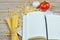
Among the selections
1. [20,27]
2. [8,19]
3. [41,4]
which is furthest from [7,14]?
[41,4]

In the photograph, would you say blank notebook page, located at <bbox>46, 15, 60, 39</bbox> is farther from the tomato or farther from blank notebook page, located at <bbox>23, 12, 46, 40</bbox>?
the tomato

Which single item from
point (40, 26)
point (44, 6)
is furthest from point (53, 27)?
point (44, 6)

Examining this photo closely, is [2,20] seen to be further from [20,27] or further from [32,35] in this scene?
[32,35]

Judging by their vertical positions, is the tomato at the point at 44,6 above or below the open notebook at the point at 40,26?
above

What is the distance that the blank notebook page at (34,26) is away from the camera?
1213 mm

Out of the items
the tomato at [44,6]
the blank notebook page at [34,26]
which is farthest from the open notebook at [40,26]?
the tomato at [44,6]

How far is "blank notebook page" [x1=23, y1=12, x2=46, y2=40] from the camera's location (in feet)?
3.98

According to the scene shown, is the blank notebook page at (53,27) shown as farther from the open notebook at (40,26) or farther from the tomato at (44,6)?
the tomato at (44,6)

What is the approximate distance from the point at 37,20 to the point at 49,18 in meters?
0.08

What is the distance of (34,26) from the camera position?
4.03 ft

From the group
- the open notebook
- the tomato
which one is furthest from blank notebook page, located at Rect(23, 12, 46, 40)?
the tomato

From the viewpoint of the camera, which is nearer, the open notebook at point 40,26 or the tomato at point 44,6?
the open notebook at point 40,26

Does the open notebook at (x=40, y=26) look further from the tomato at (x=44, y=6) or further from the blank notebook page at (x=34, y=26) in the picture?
the tomato at (x=44, y=6)

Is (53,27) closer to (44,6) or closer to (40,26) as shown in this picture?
(40,26)
